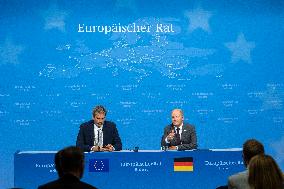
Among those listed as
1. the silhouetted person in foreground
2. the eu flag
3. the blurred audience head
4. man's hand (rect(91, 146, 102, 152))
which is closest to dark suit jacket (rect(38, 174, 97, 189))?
the blurred audience head

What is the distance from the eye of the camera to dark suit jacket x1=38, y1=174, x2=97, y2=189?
10.3 feet

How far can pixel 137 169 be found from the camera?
604cm

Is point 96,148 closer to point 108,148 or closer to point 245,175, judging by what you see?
point 108,148

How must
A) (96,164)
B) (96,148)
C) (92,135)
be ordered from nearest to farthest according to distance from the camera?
(96,164), (96,148), (92,135)

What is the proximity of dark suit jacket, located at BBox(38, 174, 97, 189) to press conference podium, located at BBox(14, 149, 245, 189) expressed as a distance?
110 inches

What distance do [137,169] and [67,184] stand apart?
2.91 m

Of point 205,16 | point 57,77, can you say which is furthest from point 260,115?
point 57,77

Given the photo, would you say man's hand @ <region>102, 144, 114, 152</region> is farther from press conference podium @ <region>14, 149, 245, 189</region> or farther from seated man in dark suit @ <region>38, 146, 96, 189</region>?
seated man in dark suit @ <region>38, 146, 96, 189</region>

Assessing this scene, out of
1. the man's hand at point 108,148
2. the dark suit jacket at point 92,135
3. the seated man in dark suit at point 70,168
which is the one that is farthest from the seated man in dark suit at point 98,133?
the seated man in dark suit at point 70,168

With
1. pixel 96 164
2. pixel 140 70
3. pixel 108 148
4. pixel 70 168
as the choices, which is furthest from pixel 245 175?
pixel 140 70

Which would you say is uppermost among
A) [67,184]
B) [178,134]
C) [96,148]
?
[178,134]

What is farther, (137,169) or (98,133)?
(98,133)

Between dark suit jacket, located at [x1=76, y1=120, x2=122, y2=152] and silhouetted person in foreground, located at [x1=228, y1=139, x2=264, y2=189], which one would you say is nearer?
silhouetted person in foreground, located at [x1=228, y1=139, x2=264, y2=189]

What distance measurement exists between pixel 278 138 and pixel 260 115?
47 cm
